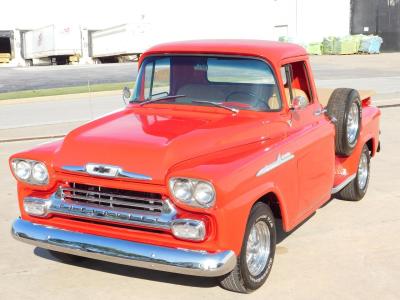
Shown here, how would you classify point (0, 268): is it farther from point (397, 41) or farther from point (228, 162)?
point (397, 41)

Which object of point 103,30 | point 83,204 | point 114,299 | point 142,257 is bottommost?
point 114,299

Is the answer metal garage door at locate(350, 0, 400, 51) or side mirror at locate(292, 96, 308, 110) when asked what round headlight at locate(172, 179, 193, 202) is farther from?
metal garage door at locate(350, 0, 400, 51)

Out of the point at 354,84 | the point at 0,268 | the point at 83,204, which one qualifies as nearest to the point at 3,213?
the point at 0,268

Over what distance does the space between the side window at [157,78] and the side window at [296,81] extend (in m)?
1.06

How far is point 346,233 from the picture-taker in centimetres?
588

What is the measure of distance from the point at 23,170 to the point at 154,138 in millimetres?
1080

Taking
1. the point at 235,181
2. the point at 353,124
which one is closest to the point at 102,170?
the point at 235,181

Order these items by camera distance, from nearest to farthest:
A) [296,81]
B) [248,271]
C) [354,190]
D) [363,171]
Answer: [248,271] → [296,81] → [354,190] → [363,171]

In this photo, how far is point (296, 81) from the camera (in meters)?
5.66

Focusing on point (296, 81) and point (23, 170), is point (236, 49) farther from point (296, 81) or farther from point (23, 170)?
point (23, 170)

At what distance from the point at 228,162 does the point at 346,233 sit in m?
2.21

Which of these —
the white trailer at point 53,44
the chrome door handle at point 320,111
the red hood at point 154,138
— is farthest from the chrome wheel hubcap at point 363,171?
the white trailer at point 53,44

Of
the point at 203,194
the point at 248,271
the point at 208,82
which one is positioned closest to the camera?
the point at 203,194

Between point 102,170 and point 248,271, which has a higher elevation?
point 102,170
